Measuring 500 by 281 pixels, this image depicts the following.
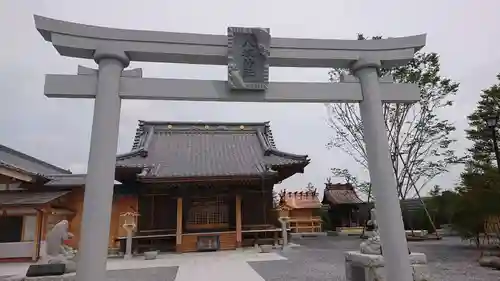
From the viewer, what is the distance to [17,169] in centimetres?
1220

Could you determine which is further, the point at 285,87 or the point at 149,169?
the point at 149,169

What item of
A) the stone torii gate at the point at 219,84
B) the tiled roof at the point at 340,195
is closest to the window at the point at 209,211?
the stone torii gate at the point at 219,84

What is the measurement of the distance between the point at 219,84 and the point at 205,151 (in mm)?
12885

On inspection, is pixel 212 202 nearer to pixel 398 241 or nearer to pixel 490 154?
pixel 398 241

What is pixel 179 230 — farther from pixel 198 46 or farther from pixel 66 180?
pixel 198 46

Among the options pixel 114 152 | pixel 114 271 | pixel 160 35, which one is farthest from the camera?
pixel 114 271

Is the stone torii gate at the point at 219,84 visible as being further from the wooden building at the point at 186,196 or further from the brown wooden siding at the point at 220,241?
the brown wooden siding at the point at 220,241

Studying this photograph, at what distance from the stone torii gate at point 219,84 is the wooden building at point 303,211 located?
18.1 metres

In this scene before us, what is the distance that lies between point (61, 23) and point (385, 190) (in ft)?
14.2

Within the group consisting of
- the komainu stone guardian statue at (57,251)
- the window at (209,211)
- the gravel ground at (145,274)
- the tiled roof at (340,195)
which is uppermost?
the tiled roof at (340,195)

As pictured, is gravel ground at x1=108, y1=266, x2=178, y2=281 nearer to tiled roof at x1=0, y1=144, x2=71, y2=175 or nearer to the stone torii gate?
the stone torii gate

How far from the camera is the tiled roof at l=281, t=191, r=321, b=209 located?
2220 cm

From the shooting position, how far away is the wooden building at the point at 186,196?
1341cm

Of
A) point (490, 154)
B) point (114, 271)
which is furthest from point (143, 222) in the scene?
point (490, 154)
